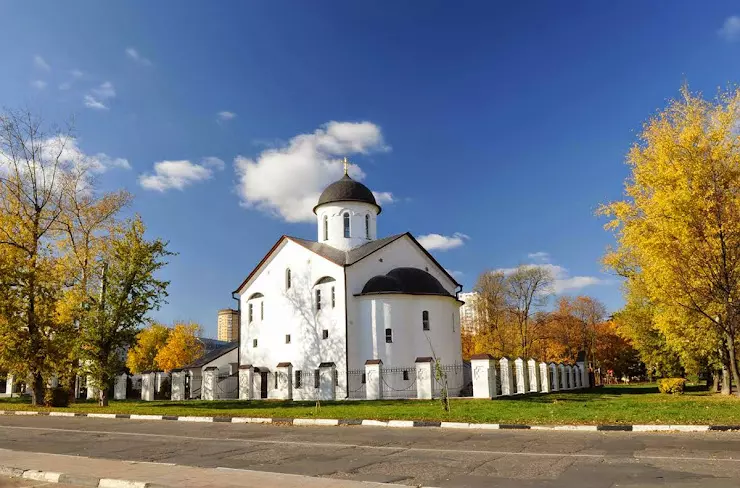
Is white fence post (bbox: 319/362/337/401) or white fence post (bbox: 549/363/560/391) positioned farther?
white fence post (bbox: 549/363/560/391)

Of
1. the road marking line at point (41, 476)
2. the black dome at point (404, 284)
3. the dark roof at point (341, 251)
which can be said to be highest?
the dark roof at point (341, 251)

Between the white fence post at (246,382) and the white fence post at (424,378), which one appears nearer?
the white fence post at (424,378)

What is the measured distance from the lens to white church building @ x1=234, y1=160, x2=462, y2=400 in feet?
102

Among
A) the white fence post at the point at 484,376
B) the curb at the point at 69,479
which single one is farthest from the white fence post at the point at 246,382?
the curb at the point at 69,479

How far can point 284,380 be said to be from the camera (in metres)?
32.6

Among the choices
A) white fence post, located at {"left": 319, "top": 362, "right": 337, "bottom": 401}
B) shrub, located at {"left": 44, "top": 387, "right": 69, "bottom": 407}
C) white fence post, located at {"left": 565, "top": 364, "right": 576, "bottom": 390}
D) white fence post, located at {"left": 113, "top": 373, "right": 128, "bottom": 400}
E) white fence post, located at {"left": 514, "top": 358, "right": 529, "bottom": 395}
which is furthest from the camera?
white fence post, located at {"left": 565, "top": 364, "right": 576, "bottom": 390}

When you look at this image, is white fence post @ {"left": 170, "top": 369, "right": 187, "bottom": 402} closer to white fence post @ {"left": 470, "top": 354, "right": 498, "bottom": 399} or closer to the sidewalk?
white fence post @ {"left": 470, "top": 354, "right": 498, "bottom": 399}

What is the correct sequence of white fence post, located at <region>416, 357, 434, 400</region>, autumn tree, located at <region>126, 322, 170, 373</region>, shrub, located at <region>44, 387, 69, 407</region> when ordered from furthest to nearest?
autumn tree, located at <region>126, 322, 170, 373</region> < white fence post, located at <region>416, 357, 434, 400</region> < shrub, located at <region>44, 387, 69, 407</region>

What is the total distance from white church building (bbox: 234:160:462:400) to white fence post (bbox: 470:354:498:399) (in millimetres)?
5504

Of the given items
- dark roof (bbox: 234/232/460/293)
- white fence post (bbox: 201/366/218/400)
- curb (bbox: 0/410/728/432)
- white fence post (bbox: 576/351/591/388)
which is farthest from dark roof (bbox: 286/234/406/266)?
white fence post (bbox: 576/351/591/388)

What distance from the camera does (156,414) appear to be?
2061cm

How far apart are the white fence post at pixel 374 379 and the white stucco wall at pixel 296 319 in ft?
Answer: 7.58

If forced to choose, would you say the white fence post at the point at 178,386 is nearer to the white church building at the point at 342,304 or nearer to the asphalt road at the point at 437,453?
the white church building at the point at 342,304

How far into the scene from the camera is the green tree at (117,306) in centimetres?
2550
